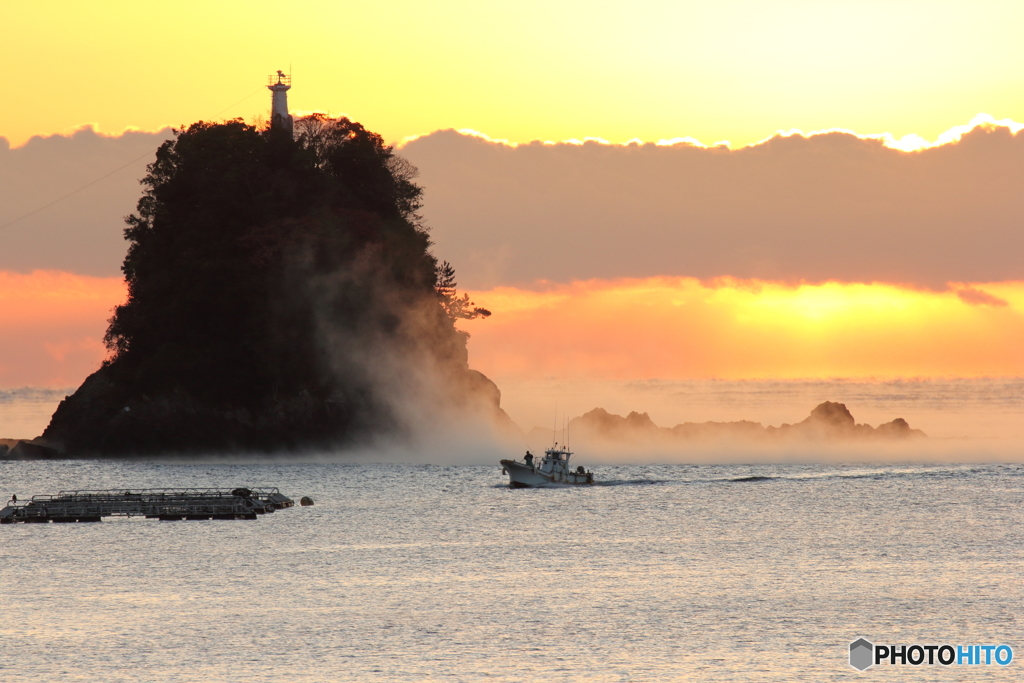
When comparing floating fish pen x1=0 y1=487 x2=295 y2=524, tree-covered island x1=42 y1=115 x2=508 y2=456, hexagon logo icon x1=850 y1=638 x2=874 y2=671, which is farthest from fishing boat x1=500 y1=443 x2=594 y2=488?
hexagon logo icon x1=850 y1=638 x2=874 y2=671

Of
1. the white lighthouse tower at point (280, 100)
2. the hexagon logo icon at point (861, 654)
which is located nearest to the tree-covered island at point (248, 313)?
the white lighthouse tower at point (280, 100)

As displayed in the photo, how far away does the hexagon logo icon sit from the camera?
1617 inches

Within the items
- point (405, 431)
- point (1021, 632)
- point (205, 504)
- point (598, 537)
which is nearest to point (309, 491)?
point (205, 504)

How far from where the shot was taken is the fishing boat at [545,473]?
119000 millimetres

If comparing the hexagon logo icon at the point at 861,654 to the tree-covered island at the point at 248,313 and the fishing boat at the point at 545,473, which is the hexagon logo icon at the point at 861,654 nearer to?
the fishing boat at the point at 545,473

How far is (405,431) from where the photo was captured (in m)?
172

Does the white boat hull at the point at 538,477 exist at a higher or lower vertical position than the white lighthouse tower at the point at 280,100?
lower

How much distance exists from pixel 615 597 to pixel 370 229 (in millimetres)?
115560

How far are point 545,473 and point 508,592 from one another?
6430 centimetres

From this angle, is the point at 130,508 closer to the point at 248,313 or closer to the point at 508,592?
the point at 508,592

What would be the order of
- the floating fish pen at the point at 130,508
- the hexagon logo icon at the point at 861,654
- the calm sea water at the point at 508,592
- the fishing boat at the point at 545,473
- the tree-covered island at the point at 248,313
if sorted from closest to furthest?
the hexagon logo icon at the point at 861,654 → the calm sea water at the point at 508,592 → the floating fish pen at the point at 130,508 → the fishing boat at the point at 545,473 → the tree-covered island at the point at 248,313

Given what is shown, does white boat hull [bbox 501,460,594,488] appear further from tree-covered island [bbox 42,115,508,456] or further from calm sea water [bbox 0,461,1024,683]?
tree-covered island [bbox 42,115,508,456]

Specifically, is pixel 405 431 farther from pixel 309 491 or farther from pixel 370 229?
pixel 309 491

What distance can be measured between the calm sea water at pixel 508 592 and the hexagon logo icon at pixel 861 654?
0.46 m
